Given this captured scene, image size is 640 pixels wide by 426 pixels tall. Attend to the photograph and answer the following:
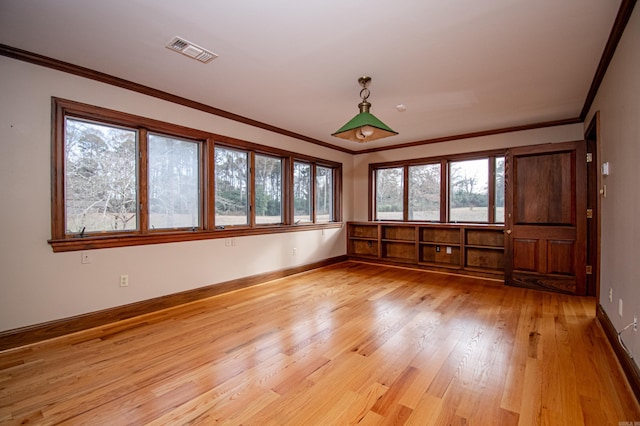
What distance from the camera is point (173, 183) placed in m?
3.85

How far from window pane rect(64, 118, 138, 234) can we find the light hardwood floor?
112 centimetres

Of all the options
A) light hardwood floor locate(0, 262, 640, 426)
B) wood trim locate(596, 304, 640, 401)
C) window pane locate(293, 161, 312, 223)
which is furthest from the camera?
window pane locate(293, 161, 312, 223)

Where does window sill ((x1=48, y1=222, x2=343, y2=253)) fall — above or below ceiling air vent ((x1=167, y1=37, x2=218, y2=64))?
below

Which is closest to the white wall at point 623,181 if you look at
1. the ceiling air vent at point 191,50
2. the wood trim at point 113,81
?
the ceiling air vent at point 191,50

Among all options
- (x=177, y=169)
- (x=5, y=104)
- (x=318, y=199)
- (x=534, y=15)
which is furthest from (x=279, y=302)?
(x=534, y=15)

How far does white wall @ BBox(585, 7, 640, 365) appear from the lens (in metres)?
2.01

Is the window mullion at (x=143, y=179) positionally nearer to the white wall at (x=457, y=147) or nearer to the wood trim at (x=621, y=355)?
the wood trim at (x=621, y=355)

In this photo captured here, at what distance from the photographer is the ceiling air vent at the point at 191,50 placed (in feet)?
8.24

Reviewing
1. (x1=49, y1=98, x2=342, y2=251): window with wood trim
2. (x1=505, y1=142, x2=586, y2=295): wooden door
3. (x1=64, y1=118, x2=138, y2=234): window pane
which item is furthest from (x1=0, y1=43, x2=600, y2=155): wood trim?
(x1=505, y1=142, x2=586, y2=295): wooden door

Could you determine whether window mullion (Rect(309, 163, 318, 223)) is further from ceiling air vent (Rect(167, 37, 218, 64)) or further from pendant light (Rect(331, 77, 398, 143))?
A: ceiling air vent (Rect(167, 37, 218, 64))

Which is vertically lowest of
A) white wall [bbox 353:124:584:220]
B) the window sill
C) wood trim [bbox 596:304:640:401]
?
wood trim [bbox 596:304:640:401]

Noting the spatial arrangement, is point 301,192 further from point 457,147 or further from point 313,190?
point 457,147

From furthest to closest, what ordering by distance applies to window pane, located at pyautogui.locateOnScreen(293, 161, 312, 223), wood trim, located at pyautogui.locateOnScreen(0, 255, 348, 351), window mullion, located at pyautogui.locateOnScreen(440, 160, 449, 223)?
window mullion, located at pyautogui.locateOnScreen(440, 160, 449, 223) < window pane, located at pyautogui.locateOnScreen(293, 161, 312, 223) < wood trim, located at pyautogui.locateOnScreen(0, 255, 348, 351)

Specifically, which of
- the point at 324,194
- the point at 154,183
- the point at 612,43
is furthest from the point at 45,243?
the point at 612,43
